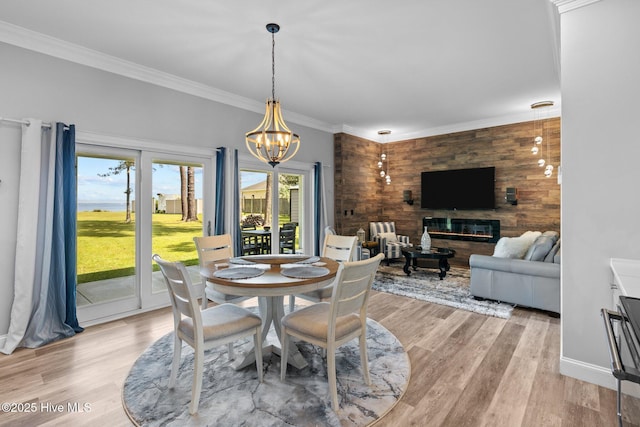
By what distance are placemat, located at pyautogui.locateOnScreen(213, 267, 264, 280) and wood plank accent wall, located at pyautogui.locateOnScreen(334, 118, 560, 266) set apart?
13.3 ft

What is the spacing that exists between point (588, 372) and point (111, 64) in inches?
210

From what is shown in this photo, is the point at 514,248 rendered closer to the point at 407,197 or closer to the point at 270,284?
the point at 407,197

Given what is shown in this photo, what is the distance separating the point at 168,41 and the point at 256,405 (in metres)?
3.38

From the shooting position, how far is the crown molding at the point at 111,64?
2971mm

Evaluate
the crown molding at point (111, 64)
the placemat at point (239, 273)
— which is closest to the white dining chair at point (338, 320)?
the placemat at point (239, 273)

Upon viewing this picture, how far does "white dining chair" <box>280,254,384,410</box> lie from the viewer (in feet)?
6.67

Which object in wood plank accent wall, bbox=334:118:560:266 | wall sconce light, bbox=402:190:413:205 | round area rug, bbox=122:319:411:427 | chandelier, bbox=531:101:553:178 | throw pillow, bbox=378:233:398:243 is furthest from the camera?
wall sconce light, bbox=402:190:413:205

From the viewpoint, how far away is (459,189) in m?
6.60

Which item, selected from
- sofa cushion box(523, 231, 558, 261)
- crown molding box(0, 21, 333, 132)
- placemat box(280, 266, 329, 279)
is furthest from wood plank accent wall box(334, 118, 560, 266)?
placemat box(280, 266, 329, 279)

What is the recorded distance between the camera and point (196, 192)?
4.46 meters

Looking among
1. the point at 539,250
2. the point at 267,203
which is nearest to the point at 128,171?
the point at 267,203

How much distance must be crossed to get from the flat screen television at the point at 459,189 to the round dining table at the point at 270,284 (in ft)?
15.1

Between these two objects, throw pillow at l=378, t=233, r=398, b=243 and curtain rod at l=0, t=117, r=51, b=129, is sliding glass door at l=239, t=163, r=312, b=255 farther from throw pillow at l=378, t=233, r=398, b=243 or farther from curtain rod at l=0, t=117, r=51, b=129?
curtain rod at l=0, t=117, r=51, b=129

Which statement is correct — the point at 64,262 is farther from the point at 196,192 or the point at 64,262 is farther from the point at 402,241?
the point at 402,241
